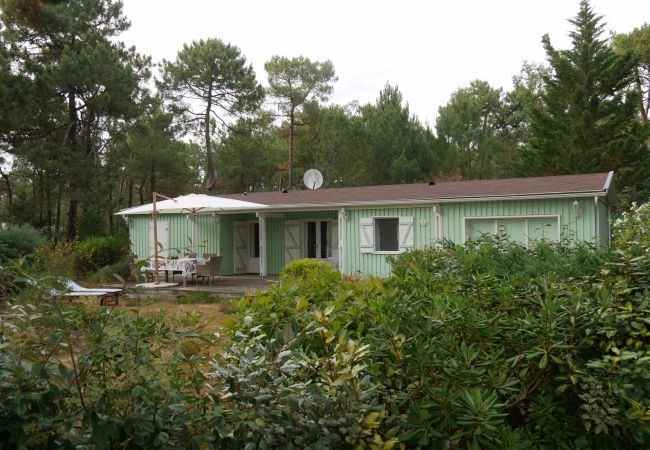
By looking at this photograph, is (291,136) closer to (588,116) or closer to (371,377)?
(588,116)

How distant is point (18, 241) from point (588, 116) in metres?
24.0

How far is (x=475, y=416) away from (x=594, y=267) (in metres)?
1.65

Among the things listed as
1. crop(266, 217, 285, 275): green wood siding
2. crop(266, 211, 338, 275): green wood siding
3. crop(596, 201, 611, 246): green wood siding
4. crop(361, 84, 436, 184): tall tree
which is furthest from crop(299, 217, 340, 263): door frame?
crop(361, 84, 436, 184): tall tree

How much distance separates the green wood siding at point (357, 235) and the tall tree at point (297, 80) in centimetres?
2147

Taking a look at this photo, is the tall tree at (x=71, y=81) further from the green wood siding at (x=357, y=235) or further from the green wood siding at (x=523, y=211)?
the green wood siding at (x=523, y=211)

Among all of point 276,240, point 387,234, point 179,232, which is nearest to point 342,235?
point 387,234

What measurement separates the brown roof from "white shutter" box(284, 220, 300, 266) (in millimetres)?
873

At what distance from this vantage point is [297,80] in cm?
3759

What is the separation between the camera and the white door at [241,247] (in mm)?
19125

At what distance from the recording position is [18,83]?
21594 mm

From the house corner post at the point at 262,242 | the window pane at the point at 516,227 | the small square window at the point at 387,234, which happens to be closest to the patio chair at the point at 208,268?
the house corner post at the point at 262,242

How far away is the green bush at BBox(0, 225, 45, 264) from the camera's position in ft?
38.6

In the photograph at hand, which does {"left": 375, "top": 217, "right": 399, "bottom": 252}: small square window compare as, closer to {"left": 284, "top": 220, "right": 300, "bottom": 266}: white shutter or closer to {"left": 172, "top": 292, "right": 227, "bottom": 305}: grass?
{"left": 284, "top": 220, "right": 300, "bottom": 266}: white shutter

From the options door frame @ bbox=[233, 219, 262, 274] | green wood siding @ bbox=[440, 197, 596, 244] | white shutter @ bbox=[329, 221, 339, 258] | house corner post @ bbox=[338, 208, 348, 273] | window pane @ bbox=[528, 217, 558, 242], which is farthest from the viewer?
door frame @ bbox=[233, 219, 262, 274]
